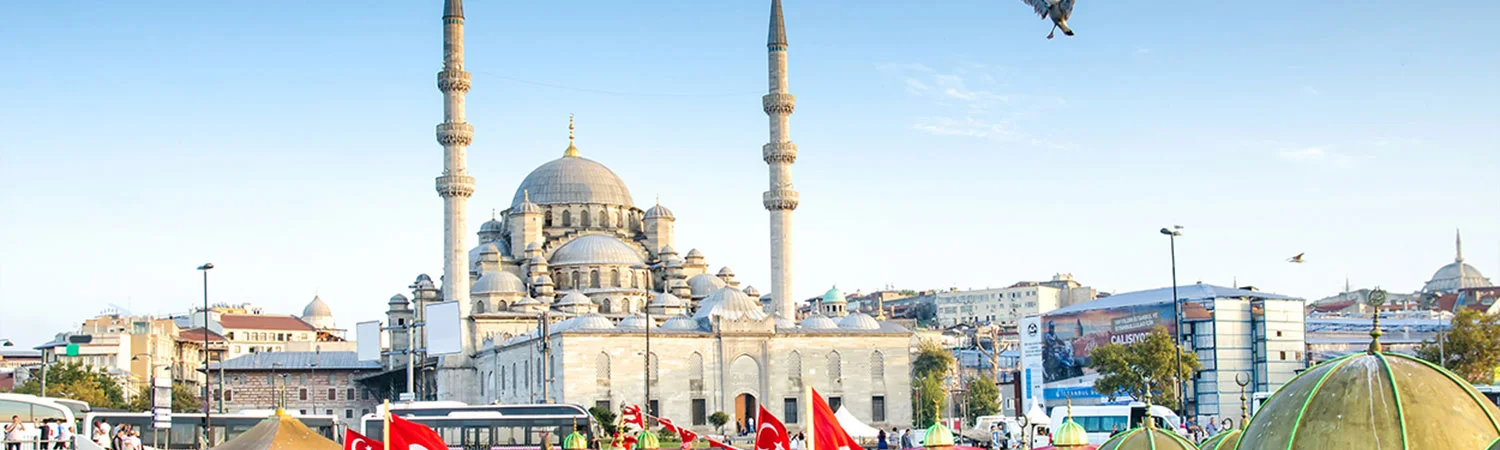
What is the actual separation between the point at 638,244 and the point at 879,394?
17.8m

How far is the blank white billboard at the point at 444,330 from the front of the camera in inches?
1762

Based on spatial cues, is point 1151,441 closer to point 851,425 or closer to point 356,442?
point 356,442

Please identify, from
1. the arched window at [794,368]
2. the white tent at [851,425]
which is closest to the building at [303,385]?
the arched window at [794,368]

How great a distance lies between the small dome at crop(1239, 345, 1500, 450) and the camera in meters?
6.09

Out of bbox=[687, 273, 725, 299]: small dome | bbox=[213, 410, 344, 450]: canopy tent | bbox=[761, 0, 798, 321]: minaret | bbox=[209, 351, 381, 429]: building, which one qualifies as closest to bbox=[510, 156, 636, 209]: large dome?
bbox=[687, 273, 725, 299]: small dome

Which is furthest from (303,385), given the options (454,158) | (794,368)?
(794,368)

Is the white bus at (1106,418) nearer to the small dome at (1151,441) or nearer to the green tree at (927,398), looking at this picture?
the small dome at (1151,441)

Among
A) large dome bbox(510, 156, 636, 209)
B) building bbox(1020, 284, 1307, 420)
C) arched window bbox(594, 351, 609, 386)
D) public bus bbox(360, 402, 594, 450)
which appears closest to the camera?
public bus bbox(360, 402, 594, 450)

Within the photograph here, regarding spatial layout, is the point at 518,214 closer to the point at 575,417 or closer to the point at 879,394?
the point at 879,394

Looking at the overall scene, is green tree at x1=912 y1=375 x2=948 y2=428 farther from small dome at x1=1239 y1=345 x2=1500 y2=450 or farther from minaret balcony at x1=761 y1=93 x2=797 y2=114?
small dome at x1=1239 y1=345 x2=1500 y2=450

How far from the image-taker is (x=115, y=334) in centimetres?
7719

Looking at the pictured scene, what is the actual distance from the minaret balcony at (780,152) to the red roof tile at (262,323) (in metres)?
57.1

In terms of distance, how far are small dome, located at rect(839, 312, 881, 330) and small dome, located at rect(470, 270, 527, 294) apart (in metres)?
13.8

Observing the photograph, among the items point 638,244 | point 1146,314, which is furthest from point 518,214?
point 1146,314
